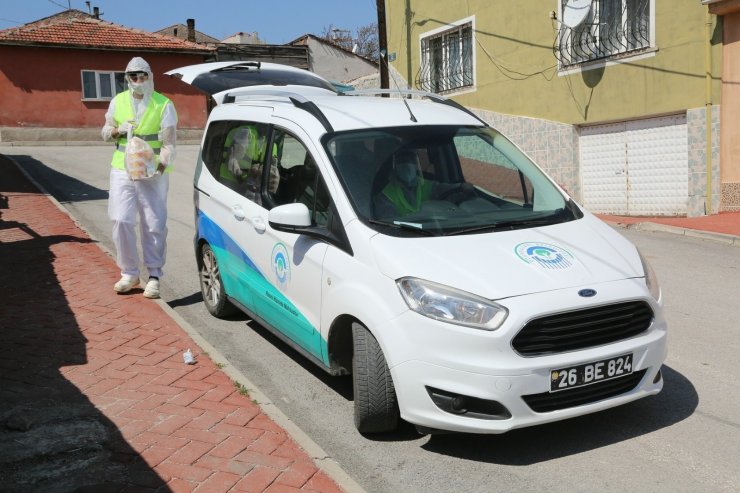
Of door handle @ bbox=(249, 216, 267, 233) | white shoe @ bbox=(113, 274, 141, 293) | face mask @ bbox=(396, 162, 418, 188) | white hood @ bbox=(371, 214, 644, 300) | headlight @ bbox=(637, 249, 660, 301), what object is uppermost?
face mask @ bbox=(396, 162, 418, 188)

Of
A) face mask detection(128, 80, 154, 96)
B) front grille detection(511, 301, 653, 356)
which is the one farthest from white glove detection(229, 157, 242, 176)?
front grille detection(511, 301, 653, 356)

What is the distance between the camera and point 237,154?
21.4 feet

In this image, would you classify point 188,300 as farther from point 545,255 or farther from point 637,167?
point 637,167

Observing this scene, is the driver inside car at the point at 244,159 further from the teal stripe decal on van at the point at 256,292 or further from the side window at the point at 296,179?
the teal stripe decal on van at the point at 256,292

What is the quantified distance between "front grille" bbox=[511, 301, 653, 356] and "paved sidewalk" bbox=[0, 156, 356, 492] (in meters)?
1.16

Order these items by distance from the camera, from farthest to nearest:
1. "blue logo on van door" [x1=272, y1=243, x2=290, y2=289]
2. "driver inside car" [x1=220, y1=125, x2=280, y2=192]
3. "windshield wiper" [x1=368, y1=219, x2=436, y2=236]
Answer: "driver inside car" [x1=220, y1=125, x2=280, y2=192]
"blue logo on van door" [x1=272, y1=243, x2=290, y2=289]
"windshield wiper" [x1=368, y1=219, x2=436, y2=236]

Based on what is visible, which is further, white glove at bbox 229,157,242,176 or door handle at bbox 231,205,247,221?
white glove at bbox 229,157,242,176

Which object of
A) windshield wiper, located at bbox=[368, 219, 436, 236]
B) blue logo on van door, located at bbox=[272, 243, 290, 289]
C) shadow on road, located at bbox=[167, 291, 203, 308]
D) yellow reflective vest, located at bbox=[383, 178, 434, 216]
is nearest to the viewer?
windshield wiper, located at bbox=[368, 219, 436, 236]

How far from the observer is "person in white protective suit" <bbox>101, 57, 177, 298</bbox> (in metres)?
7.34

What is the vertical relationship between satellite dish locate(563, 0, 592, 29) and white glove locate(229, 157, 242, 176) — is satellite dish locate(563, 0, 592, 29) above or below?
above

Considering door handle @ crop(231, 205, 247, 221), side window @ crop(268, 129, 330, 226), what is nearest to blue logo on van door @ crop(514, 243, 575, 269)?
side window @ crop(268, 129, 330, 226)

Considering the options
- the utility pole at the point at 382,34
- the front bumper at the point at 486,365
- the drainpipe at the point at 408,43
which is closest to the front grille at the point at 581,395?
the front bumper at the point at 486,365

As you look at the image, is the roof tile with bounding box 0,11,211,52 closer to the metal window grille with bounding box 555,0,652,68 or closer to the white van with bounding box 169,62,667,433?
the metal window grille with bounding box 555,0,652,68

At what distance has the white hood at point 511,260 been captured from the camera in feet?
13.4
